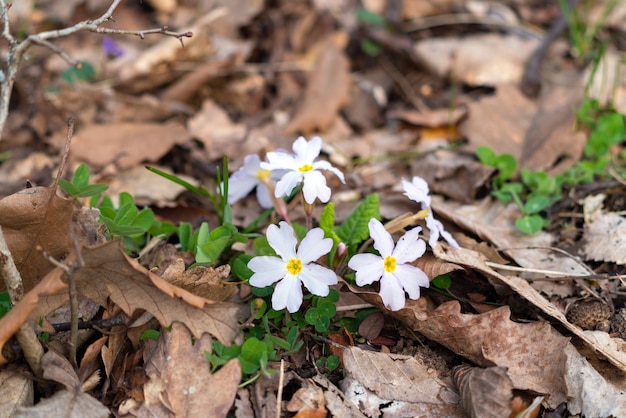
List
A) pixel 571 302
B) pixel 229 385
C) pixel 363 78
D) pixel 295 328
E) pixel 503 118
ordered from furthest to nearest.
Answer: pixel 363 78 < pixel 503 118 < pixel 571 302 < pixel 295 328 < pixel 229 385

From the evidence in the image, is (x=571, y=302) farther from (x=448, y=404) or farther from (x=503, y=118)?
(x=503, y=118)

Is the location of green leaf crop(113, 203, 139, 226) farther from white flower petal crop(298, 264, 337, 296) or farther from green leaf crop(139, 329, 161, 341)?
white flower petal crop(298, 264, 337, 296)

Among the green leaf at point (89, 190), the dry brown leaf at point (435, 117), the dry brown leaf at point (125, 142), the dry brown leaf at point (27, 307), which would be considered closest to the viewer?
the dry brown leaf at point (27, 307)

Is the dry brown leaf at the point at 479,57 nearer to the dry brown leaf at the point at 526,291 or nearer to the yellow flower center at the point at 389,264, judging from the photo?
the dry brown leaf at the point at 526,291

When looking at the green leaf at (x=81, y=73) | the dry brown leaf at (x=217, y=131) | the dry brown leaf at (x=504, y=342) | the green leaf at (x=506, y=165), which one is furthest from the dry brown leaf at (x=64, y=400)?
the green leaf at (x=81, y=73)

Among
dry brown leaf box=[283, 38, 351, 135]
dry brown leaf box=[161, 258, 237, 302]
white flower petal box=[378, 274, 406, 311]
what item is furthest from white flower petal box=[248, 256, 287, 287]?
dry brown leaf box=[283, 38, 351, 135]

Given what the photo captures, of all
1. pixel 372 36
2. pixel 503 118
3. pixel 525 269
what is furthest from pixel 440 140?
pixel 525 269
